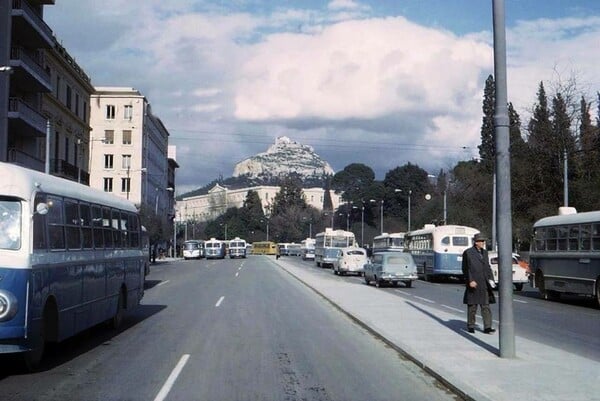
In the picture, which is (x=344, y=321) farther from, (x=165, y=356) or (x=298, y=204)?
(x=298, y=204)

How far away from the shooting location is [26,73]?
4103 centimetres

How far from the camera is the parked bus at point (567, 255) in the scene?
71.4 ft

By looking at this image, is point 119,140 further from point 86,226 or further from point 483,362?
point 483,362

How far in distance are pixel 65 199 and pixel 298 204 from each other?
160 metres

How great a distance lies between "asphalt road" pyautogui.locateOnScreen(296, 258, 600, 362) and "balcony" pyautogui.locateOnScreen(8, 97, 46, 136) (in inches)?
978

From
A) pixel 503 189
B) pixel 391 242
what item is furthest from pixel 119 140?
pixel 503 189

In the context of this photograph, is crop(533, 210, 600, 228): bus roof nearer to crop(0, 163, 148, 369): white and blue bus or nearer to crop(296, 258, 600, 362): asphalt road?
crop(296, 258, 600, 362): asphalt road

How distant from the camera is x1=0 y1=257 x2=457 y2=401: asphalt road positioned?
29.1 ft

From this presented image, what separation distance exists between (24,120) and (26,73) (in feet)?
9.24

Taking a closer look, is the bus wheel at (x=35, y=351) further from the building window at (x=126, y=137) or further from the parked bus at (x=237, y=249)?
the parked bus at (x=237, y=249)

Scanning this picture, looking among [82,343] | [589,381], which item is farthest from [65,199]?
[589,381]

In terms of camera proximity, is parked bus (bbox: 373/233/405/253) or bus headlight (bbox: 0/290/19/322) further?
parked bus (bbox: 373/233/405/253)

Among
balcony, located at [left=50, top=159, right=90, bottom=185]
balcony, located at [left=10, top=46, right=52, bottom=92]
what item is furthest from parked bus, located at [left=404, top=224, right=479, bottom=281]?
balcony, located at [left=50, top=159, right=90, bottom=185]

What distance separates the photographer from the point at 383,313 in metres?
18.5
